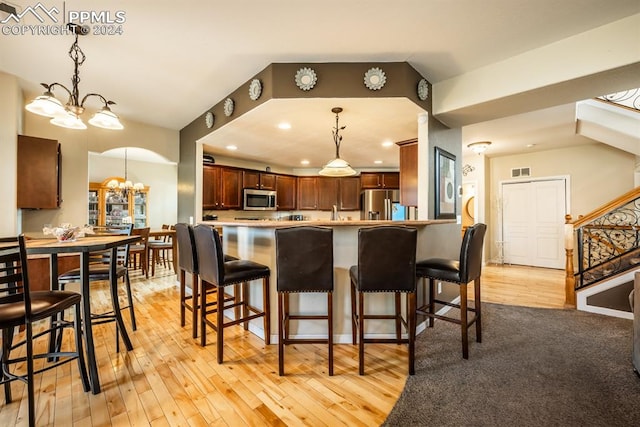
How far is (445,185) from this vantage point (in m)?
3.21

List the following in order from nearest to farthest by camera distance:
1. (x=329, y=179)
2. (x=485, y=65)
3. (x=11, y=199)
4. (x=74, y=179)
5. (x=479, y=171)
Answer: (x=485, y=65)
(x=11, y=199)
(x=74, y=179)
(x=479, y=171)
(x=329, y=179)

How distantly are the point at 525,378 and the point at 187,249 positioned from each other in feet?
9.44

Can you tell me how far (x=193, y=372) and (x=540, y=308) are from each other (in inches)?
151

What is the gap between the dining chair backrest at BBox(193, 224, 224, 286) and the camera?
2.01 meters

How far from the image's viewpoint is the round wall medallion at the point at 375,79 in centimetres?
250

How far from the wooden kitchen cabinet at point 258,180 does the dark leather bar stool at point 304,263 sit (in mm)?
3830

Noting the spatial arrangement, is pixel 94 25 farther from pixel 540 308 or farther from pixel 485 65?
pixel 540 308

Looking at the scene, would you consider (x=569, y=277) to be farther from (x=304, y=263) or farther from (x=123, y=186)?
(x=123, y=186)

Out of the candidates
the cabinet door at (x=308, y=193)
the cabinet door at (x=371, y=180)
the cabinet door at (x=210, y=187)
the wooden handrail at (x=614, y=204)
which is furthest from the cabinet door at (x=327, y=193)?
the wooden handrail at (x=614, y=204)

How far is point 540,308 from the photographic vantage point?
3275 millimetres

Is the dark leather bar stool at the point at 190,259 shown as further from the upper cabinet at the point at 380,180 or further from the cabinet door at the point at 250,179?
the upper cabinet at the point at 380,180

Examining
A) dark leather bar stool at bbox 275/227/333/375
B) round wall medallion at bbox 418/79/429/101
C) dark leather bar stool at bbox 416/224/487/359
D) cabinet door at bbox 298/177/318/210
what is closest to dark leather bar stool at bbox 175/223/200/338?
dark leather bar stool at bbox 275/227/333/375

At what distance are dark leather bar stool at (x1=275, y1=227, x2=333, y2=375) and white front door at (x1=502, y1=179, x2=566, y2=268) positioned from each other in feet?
19.5

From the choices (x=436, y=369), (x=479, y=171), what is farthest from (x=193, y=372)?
(x=479, y=171)
